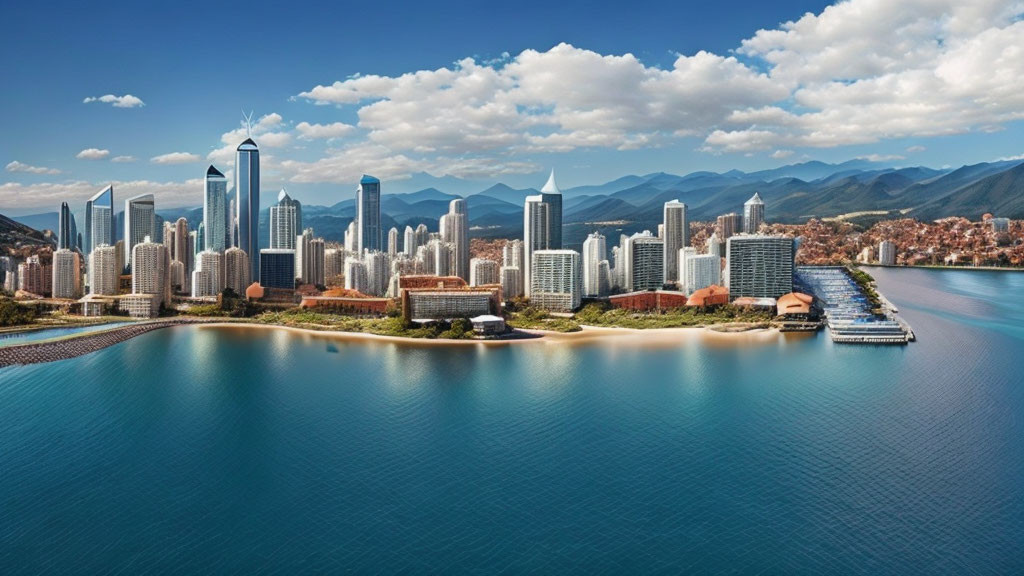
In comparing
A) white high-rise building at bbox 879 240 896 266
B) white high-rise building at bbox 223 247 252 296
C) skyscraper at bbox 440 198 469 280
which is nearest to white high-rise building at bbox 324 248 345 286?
skyscraper at bbox 440 198 469 280

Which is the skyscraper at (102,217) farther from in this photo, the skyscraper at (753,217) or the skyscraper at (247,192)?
the skyscraper at (753,217)

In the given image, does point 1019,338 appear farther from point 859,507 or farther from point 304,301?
point 304,301

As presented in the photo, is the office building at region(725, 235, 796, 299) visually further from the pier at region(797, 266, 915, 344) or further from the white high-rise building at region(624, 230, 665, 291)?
the white high-rise building at region(624, 230, 665, 291)

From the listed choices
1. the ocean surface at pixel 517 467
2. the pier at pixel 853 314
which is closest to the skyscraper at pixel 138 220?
the ocean surface at pixel 517 467

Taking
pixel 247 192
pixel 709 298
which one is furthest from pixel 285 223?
pixel 709 298

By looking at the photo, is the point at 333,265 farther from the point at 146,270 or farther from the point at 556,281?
the point at 556,281

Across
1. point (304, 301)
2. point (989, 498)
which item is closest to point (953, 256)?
point (304, 301)
